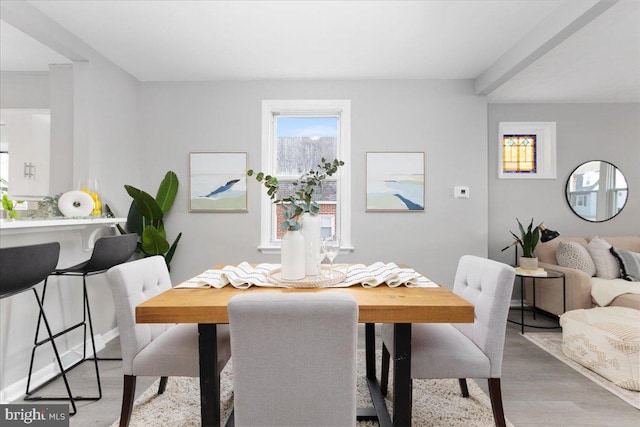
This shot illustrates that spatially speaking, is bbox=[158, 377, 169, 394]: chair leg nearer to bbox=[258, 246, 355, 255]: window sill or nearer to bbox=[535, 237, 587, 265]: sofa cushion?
bbox=[258, 246, 355, 255]: window sill

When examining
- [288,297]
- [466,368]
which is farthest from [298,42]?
[466,368]

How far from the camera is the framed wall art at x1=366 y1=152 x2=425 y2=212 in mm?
3516

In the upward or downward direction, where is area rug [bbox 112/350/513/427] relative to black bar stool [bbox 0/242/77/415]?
downward

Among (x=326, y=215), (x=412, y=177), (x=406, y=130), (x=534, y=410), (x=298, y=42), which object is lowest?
(x=534, y=410)

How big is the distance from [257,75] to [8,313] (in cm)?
275

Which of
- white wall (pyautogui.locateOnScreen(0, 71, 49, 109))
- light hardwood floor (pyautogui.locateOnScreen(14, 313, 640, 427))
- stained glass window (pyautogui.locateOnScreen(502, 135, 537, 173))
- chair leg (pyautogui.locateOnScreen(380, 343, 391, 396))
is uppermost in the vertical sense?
white wall (pyautogui.locateOnScreen(0, 71, 49, 109))

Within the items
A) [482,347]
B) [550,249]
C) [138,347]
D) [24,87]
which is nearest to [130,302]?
[138,347]

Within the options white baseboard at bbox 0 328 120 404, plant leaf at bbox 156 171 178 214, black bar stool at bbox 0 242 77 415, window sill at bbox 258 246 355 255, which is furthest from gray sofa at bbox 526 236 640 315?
white baseboard at bbox 0 328 120 404

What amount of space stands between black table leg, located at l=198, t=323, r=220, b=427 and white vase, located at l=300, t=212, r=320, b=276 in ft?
1.92

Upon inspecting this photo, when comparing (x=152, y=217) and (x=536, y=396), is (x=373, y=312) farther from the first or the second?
(x=152, y=217)

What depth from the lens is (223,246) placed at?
3570 mm

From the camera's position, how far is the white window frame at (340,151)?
11.6 ft

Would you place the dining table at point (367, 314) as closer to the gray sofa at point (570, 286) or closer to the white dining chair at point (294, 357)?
the white dining chair at point (294, 357)

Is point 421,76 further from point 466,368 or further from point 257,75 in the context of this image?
point 466,368
